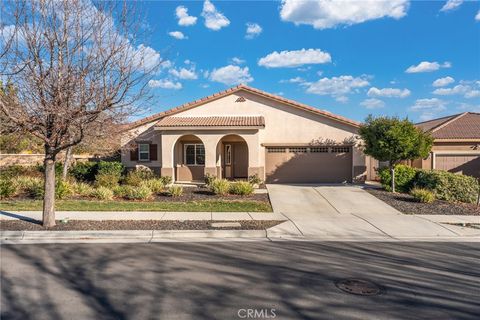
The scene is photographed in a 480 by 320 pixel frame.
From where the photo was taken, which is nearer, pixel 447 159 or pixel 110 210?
pixel 110 210

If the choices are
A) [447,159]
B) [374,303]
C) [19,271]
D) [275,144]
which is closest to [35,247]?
[19,271]

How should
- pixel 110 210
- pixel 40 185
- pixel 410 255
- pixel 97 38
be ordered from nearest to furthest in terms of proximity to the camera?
pixel 410 255, pixel 97 38, pixel 110 210, pixel 40 185

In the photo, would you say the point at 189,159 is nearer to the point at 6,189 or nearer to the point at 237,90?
the point at 237,90

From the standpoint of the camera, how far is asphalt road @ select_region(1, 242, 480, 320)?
15.7 feet

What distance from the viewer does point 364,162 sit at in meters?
20.1

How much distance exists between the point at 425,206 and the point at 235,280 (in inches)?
407

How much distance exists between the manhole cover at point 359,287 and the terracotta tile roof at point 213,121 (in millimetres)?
13835

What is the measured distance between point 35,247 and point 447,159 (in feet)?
70.6

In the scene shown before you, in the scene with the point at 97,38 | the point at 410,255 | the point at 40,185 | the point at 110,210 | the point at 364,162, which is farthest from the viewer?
the point at 364,162

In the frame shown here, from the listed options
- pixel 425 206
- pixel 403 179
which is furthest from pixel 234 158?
pixel 425 206

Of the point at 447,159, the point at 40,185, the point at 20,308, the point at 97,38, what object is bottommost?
the point at 20,308

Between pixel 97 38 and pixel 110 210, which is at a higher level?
pixel 97 38

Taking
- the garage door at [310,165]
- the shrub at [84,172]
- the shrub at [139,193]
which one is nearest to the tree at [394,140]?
the garage door at [310,165]

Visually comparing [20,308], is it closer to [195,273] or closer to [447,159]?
[195,273]
